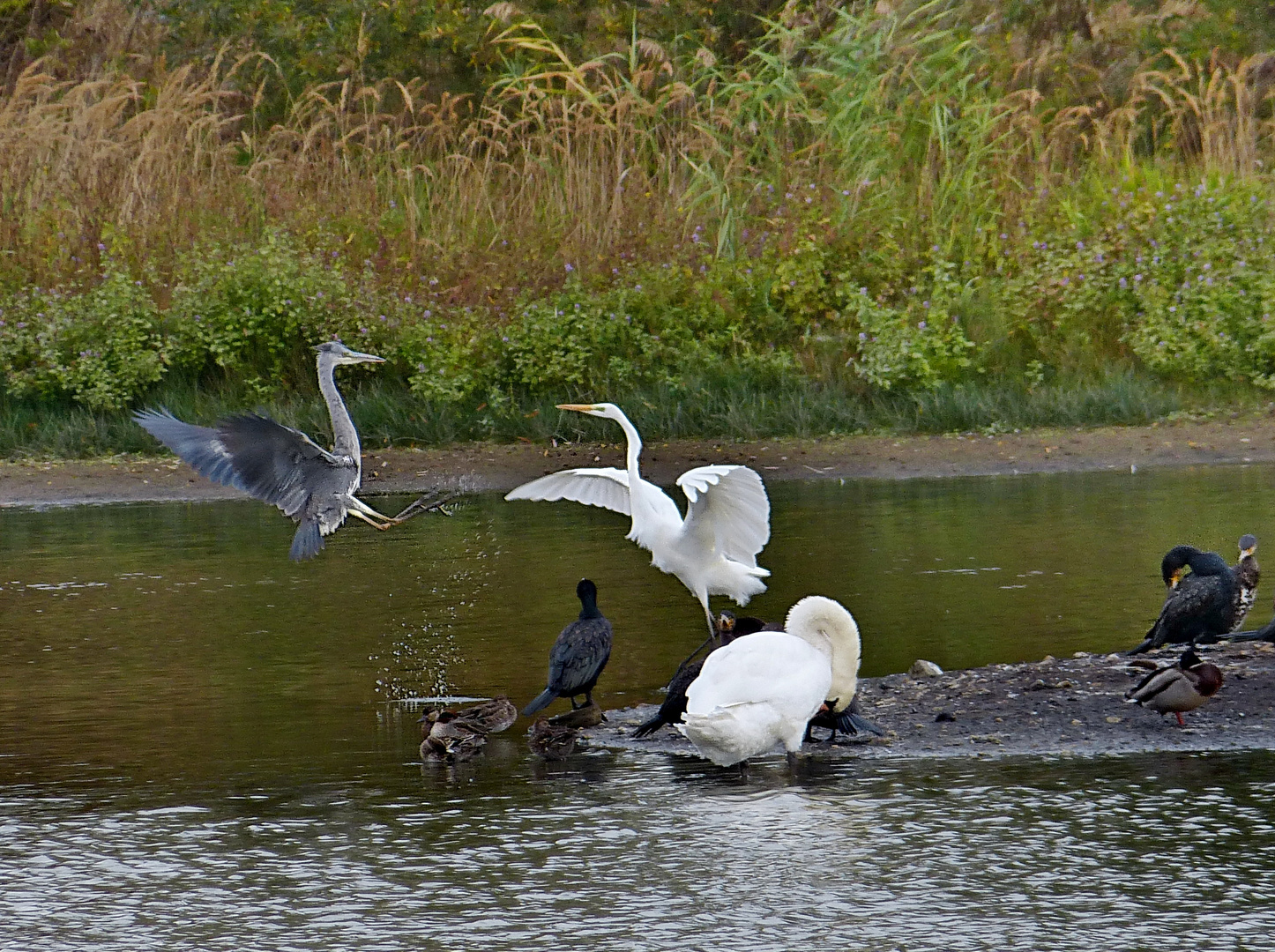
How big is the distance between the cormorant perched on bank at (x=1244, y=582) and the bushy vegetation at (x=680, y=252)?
283 inches

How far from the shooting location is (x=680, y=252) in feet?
57.2

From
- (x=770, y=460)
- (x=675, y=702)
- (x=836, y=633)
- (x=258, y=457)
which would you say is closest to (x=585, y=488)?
(x=258, y=457)

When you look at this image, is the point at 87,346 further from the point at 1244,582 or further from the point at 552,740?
the point at 1244,582

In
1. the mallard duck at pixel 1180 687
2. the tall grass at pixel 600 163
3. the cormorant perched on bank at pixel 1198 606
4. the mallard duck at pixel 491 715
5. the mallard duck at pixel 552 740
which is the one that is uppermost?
the tall grass at pixel 600 163

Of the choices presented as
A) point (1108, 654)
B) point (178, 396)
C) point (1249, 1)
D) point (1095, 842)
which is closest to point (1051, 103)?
point (1249, 1)

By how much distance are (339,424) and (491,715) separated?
2.54 metres

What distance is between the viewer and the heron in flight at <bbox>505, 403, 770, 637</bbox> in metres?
8.65

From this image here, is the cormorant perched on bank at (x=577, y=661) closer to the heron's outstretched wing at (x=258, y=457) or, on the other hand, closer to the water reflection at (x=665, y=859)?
the water reflection at (x=665, y=859)

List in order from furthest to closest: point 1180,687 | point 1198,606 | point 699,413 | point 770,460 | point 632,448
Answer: point 699,413
point 770,460
point 632,448
point 1198,606
point 1180,687

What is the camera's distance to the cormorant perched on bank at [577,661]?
772 cm

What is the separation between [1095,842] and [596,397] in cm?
1100

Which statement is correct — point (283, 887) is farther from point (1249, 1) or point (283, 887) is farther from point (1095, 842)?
point (1249, 1)

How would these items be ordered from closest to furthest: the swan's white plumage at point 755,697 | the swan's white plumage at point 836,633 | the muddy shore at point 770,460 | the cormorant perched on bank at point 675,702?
the swan's white plumage at point 755,697
the swan's white plumage at point 836,633
the cormorant perched on bank at point 675,702
the muddy shore at point 770,460

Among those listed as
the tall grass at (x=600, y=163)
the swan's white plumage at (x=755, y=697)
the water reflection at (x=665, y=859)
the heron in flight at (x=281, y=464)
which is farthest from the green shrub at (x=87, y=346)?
the swan's white plumage at (x=755, y=697)
